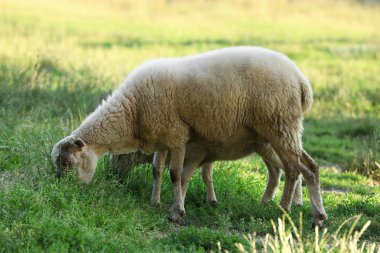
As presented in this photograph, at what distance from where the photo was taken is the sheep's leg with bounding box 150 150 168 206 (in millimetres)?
8273

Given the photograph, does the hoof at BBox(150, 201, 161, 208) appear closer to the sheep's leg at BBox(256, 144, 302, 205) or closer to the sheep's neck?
the sheep's neck

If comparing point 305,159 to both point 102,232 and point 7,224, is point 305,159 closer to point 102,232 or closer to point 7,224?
point 102,232

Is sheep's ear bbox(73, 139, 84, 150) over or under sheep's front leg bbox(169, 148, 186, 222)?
over

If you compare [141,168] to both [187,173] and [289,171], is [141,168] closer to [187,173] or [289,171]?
[187,173]

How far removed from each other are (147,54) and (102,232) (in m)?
14.7

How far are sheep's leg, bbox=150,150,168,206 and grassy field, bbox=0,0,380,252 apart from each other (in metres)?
0.15

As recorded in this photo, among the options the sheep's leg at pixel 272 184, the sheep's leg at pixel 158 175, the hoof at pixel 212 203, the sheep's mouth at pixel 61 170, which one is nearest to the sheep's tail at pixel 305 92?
the sheep's leg at pixel 272 184

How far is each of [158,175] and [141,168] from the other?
62 cm

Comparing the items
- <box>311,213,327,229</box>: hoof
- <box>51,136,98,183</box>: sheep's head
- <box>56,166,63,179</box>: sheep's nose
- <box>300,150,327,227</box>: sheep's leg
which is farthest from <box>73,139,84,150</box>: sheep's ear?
<box>311,213,327,229</box>: hoof

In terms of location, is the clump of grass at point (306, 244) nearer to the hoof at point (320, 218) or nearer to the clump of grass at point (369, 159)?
the hoof at point (320, 218)

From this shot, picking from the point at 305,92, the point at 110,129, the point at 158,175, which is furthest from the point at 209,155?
the point at 305,92

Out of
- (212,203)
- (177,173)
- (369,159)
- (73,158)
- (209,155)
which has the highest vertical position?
(73,158)

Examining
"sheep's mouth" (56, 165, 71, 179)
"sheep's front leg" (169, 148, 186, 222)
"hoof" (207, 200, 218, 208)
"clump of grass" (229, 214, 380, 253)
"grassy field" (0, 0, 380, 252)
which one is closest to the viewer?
"clump of grass" (229, 214, 380, 253)

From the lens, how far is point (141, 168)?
8.87 meters
